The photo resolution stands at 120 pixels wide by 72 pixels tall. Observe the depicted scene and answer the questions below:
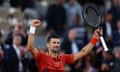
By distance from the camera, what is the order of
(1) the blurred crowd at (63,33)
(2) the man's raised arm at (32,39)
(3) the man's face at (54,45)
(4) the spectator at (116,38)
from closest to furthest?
(2) the man's raised arm at (32,39)
(3) the man's face at (54,45)
(1) the blurred crowd at (63,33)
(4) the spectator at (116,38)

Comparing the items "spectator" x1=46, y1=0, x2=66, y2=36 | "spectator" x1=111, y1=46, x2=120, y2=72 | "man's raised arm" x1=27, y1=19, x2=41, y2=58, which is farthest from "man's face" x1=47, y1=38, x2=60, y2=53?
"spectator" x1=46, y1=0, x2=66, y2=36

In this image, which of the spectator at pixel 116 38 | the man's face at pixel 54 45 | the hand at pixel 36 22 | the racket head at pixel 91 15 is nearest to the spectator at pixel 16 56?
the racket head at pixel 91 15

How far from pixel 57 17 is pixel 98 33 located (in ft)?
22.1

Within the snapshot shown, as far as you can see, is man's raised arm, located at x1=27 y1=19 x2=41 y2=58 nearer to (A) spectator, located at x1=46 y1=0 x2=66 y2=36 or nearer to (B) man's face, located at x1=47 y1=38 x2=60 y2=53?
(B) man's face, located at x1=47 y1=38 x2=60 y2=53

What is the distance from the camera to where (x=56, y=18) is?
17.9 m

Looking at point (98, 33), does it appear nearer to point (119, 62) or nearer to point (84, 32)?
point (119, 62)

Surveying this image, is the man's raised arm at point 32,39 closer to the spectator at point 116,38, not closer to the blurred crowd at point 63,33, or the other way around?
the blurred crowd at point 63,33

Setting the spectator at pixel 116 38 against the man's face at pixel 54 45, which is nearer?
the man's face at pixel 54 45

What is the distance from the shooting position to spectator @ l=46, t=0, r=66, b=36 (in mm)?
17817

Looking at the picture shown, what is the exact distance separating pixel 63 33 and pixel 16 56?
384 centimetres

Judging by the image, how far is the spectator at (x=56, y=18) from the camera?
1782cm

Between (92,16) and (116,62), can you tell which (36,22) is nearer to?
(92,16)

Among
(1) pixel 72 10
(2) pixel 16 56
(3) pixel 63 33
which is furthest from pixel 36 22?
(1) pixel 72 10

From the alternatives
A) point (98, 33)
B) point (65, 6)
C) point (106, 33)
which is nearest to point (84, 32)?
point (106, 33)
